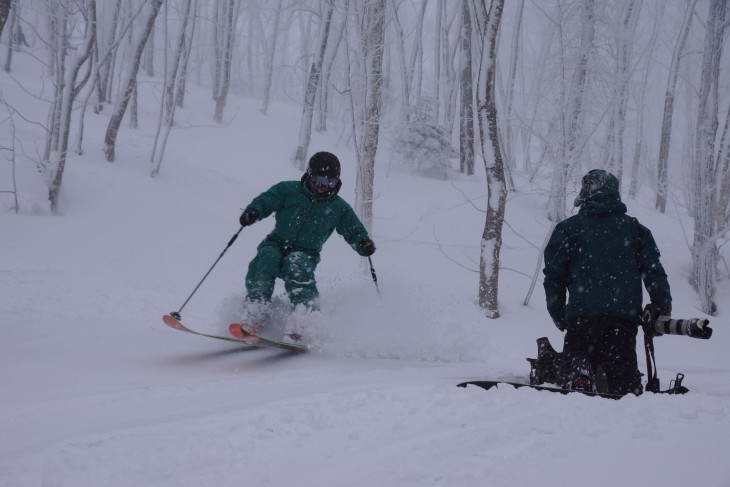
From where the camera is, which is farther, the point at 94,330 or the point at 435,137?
the point at 435,137

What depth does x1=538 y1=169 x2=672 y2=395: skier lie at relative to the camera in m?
4.00

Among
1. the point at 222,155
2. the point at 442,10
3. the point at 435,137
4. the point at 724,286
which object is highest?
the point at 442,10

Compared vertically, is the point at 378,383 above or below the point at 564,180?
below

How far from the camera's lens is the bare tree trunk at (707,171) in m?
10.7

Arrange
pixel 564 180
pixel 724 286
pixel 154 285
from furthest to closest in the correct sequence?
pixel 724 286 → pixel 564 180 → pixel 154 285

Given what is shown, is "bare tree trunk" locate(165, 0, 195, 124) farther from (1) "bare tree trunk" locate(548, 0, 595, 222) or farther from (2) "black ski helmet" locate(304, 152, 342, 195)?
(2) "black ski helmet" locate(304, 152, 342, 195)

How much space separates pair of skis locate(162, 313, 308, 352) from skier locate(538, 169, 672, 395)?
7.80ft

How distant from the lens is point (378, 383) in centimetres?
417

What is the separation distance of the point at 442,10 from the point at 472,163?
849 cm

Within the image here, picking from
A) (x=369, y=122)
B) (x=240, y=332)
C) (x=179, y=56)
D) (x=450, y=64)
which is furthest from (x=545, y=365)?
(x=450, y=64)

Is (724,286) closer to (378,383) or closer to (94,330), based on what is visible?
(378,383)

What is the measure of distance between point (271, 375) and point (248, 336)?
1.39 ft

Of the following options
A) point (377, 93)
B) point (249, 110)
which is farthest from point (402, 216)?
point (249, 110)

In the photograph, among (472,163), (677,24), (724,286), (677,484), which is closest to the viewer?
(677,484)
